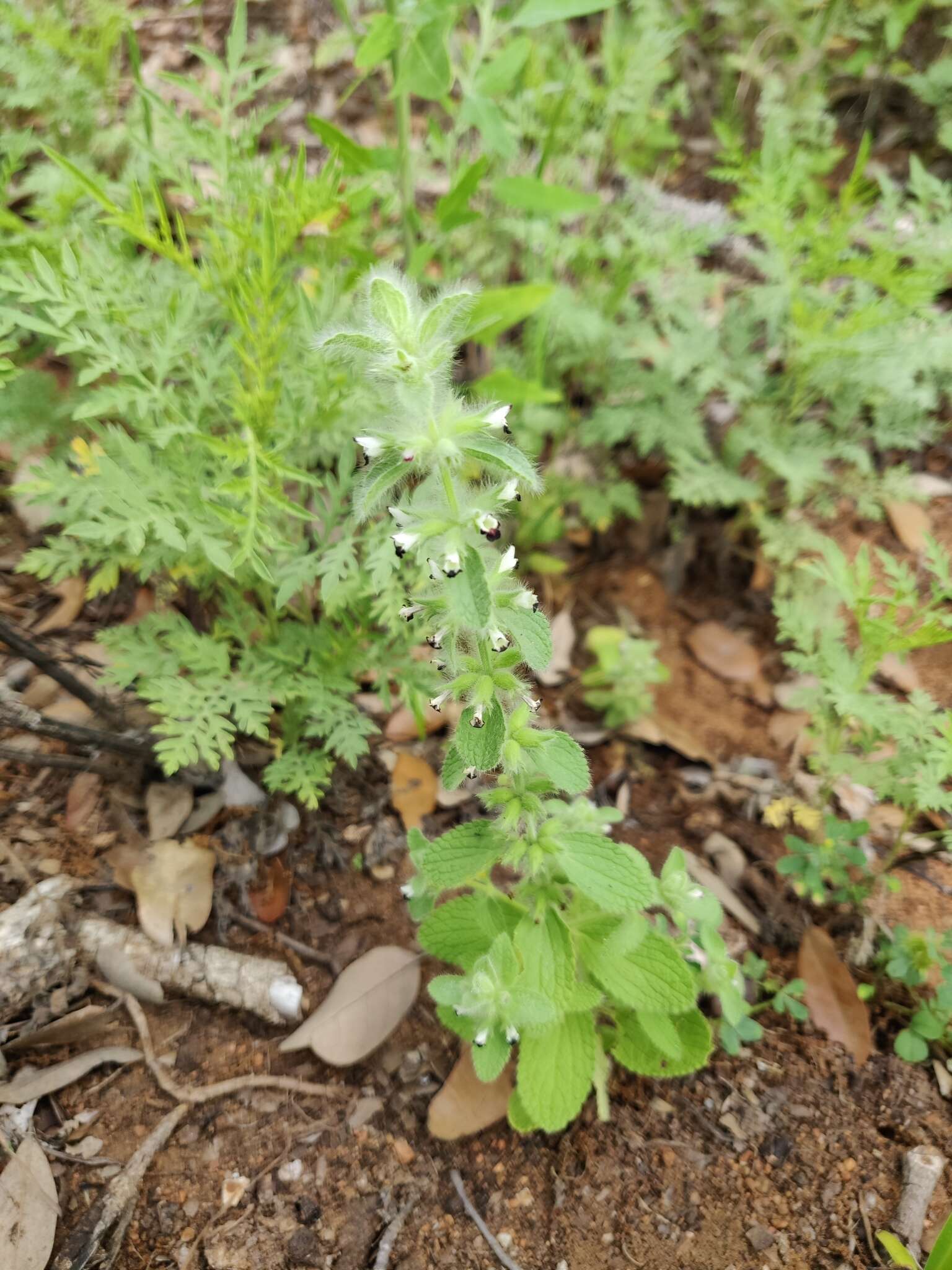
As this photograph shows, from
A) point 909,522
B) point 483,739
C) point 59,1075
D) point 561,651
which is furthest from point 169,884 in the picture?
point 909,522

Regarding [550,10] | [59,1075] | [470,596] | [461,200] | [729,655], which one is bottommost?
[59,1075]

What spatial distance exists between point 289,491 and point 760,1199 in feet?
7.66

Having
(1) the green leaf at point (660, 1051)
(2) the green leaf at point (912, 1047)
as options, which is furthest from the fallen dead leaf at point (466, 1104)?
(2) the green leaf at point (912, 1047)

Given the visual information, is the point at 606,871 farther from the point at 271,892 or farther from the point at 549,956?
the point at 271,892

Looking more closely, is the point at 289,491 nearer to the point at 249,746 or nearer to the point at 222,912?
the point at 249,746

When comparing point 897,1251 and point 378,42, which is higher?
point 378,42

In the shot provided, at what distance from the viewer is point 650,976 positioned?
6.29 ft

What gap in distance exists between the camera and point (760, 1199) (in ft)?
6.59

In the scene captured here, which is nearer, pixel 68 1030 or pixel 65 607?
pixel 68 1030

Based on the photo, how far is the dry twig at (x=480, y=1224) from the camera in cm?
190

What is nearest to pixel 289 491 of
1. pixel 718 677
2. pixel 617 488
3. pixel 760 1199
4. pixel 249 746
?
pixel 249 746

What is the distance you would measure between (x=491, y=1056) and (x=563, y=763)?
2.17 ft

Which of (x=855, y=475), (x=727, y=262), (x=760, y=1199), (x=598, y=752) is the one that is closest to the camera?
(x=760, y=1199)

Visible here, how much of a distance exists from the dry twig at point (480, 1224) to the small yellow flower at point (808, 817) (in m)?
1.36
